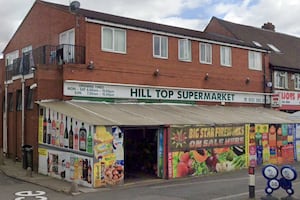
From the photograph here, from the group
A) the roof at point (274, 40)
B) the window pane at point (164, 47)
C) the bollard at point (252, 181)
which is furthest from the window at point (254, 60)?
the bollard at point (252, 181)

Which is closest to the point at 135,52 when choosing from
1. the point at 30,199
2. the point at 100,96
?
the point at 100,96

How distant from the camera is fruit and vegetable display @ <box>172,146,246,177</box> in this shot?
18516 mm

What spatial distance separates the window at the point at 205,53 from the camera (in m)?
24.8

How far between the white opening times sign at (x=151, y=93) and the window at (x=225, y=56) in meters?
1.76

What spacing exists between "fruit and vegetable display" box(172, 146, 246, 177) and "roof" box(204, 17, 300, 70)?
33.3 ft

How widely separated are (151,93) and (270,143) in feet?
23.1

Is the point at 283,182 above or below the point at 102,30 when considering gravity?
below

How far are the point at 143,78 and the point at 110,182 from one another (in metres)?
7.26

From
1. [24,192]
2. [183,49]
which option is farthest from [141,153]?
[24,192]

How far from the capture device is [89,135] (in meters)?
16.0

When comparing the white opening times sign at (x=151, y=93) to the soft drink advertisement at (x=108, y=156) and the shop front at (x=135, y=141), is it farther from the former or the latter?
the soft drink advertisement at (x=108, y=156)

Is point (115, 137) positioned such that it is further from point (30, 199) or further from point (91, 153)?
point (30, 199)

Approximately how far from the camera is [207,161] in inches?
778

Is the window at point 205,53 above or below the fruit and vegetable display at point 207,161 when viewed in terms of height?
above
